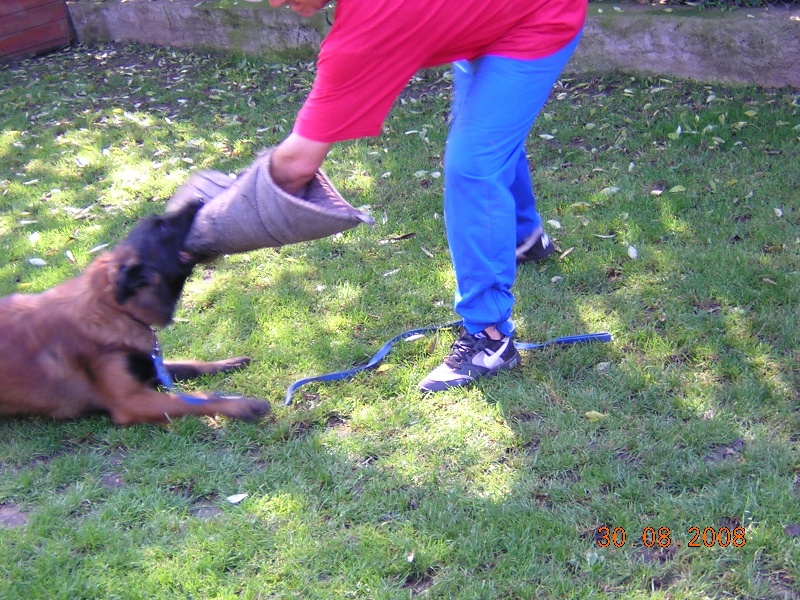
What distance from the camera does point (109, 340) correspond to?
3334mm

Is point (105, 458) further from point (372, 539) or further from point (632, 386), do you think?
point (632, 386)

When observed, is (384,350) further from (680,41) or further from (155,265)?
(680,41)

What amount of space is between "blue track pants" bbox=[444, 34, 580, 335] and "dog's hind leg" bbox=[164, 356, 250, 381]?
1187 millimetres

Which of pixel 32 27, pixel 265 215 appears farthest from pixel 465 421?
pixel 32 27

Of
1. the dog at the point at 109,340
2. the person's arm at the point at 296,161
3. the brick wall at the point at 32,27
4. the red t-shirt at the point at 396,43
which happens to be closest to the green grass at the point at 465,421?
the dog at the point at 109,340

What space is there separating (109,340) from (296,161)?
1.22 meters

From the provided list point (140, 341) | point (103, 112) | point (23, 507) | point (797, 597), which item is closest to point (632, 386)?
point (797, 597)

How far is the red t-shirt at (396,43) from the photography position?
2.62m

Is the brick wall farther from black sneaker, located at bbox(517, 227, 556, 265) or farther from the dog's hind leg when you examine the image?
black sneaker, located at bbox(517, 227, 556, 265)

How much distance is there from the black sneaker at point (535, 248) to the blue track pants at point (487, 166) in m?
0.89

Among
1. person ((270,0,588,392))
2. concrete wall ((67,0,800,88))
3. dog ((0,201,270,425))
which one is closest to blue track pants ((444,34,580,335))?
person ((270,0,588,392))
